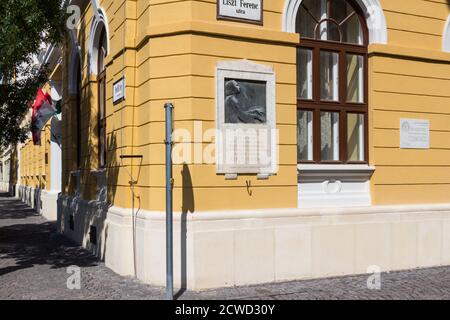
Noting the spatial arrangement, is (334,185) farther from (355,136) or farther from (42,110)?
(42,110)

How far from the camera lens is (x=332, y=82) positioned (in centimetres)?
901

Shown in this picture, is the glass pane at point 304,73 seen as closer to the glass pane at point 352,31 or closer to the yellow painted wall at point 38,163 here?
the glass pane at point 352,31

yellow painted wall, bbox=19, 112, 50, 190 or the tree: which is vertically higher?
the tree

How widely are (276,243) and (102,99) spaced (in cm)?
498

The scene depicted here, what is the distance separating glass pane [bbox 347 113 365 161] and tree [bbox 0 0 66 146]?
557 centimetres

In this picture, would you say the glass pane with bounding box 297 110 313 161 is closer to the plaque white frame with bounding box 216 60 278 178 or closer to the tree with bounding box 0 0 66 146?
the plaque white frame with bounding box 216 60 278 178

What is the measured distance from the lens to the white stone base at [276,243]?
24.3 feet

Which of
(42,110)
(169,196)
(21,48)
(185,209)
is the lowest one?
(185,209)

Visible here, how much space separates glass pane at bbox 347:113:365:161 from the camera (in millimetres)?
9008

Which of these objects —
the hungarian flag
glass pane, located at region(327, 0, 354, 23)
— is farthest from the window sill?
the hungarian flag

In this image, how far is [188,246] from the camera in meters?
7.37

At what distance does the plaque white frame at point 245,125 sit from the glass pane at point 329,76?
128cm

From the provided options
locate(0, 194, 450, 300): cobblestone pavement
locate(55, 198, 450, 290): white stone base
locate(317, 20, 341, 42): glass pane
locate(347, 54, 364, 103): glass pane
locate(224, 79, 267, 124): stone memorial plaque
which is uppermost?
locate(317, 20, 341, 42): glass pane

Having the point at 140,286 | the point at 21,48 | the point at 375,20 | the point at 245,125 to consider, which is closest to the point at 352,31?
the point at 375,20
